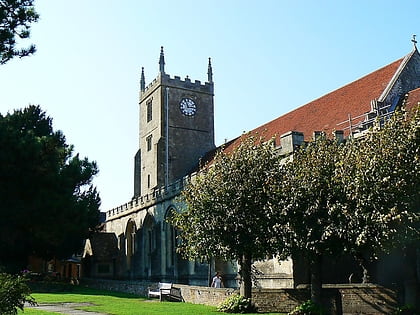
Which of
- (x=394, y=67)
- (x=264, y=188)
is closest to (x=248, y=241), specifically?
(x=264, y=188)

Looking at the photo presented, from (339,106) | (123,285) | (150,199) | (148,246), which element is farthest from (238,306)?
(148,246)

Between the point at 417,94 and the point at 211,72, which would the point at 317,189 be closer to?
the point at 417,94

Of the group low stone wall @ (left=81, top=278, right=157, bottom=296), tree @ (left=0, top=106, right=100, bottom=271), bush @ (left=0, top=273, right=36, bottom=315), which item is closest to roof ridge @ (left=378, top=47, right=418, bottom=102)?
low stone wall @ (left=81, top=278, right=157, bottom=296)

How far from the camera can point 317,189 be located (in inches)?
577

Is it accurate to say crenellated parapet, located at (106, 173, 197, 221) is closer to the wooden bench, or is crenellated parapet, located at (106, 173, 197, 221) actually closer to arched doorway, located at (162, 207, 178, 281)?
arched doorway, located at (162, 207, 178, 281)

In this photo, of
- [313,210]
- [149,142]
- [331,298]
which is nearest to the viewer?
[313,210]

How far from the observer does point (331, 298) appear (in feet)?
50.7

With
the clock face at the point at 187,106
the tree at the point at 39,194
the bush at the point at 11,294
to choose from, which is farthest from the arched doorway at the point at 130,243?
the bush at the point at 11,294

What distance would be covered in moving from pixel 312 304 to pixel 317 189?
3395 mm

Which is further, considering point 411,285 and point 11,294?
point 411,285

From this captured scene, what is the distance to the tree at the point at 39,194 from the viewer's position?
2523cm

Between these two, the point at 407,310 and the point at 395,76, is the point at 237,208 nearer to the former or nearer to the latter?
the point at 407,310

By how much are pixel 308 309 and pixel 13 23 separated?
37.6 ft

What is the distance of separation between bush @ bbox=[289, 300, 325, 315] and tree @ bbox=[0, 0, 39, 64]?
1046 centimetres
